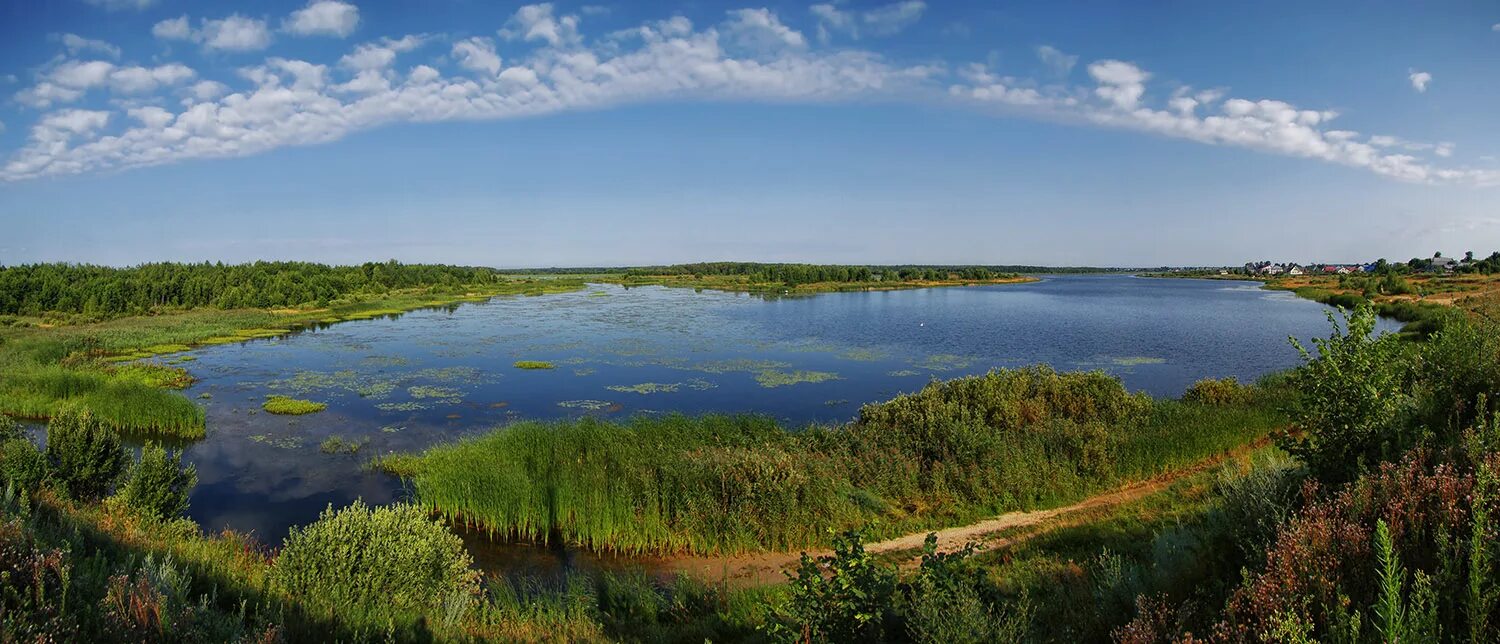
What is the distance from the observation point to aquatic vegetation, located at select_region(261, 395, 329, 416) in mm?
21688

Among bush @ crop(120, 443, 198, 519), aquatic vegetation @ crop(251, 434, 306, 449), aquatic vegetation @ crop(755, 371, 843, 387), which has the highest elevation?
bush @ crop(120, 443, 198, 519)

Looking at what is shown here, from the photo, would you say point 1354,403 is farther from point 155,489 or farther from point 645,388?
point 645,388

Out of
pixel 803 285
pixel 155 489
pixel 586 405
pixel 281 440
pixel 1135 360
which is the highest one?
pixel 803 285

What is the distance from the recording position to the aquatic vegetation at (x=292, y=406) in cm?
2169

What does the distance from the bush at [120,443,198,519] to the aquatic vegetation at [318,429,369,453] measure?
6.27 meters

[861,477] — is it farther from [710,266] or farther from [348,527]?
[710,266]

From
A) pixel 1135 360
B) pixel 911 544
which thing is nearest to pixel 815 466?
pixel 911 544

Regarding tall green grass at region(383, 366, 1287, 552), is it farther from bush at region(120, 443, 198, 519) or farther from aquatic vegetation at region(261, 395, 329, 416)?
aquatic vegetation at region(261, 395, 329, 416)

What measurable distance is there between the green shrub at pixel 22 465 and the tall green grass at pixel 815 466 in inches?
212

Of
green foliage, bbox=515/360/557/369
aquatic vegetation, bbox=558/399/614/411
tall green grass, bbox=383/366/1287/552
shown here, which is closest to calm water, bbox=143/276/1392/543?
aquatic vegetation, bbox=558/399/614/411

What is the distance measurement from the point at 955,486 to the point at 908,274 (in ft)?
381

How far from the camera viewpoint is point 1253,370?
28172mm

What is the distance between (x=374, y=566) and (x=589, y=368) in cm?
2251

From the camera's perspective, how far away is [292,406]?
2191cm
